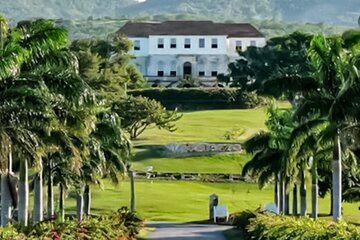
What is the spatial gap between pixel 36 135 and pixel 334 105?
415 inches

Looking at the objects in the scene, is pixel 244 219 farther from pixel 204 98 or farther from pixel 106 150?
pixel 204 98

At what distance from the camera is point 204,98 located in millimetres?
133875

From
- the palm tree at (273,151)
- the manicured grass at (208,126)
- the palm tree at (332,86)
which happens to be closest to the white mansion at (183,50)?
the manicured grass at (208,126)

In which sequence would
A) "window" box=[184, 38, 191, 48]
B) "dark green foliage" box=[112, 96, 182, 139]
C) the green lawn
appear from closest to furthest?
1. the green lawn
2. "dark green foliage" box=[112, 96, 182, 139]
3. "window" box=[184, 38, 191, 48]

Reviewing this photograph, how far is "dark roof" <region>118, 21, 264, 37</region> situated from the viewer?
556 feet

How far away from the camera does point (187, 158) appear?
94.1m

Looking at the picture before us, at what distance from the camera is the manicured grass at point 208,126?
343ft

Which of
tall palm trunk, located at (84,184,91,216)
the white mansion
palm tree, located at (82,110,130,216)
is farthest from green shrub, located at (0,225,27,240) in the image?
the white mansion

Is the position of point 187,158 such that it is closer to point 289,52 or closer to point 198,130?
point 198,130

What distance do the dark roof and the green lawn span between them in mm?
88195

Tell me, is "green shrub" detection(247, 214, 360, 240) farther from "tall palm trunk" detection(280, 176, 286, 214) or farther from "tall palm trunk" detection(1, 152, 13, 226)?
"tall palm trunk" detection(280, 176, 286, 214)

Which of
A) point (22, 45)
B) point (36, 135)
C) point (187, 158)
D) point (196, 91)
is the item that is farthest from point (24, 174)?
point (196, 91)

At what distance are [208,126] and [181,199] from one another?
4286 cm

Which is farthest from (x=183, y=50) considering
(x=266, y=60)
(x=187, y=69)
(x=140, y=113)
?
(x=140, y=113)
